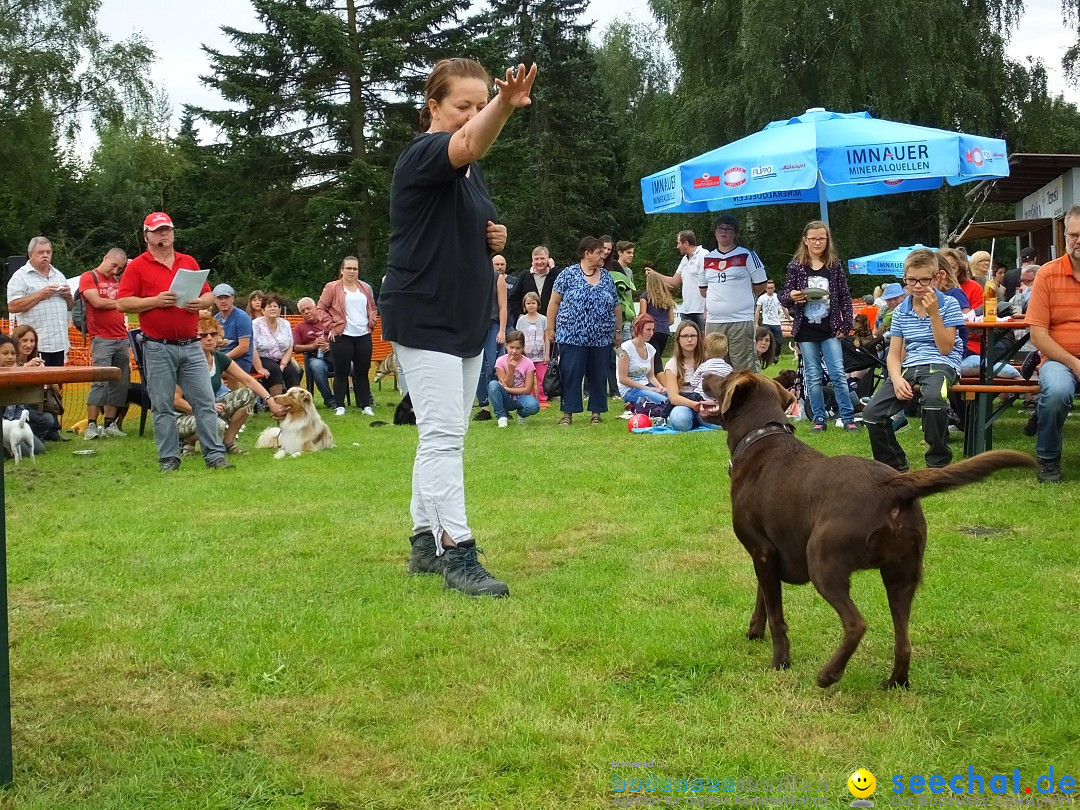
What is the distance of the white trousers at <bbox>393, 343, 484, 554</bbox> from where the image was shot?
4.48 metres

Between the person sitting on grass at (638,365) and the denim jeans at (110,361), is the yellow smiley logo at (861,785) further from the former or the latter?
the denim jeans at (110,361)

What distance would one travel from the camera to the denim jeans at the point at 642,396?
35.4 feet

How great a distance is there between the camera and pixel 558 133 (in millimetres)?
36938

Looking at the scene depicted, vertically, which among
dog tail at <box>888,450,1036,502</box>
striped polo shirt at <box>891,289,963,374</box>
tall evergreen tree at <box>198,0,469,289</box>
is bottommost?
dog tail at <box>888,450,1036,502</box>

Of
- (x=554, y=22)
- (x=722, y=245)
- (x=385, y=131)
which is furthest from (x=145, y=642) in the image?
(x=554, y=22)

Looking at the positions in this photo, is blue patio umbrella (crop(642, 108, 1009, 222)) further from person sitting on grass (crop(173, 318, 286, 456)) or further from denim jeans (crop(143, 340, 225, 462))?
denim jeans (crop(143, 340, 225, 462))

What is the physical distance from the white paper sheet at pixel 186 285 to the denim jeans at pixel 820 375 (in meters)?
5.35

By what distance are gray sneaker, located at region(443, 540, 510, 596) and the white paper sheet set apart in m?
4.32

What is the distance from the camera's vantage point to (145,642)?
154 inches

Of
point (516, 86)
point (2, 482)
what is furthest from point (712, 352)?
point (2, 482)

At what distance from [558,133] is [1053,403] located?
32.1 metres

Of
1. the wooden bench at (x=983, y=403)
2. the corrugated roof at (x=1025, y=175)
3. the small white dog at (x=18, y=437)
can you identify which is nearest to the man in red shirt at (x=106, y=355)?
the small white dog at (x=18, y=437)

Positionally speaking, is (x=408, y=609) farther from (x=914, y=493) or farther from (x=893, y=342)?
(x=893, y=342)

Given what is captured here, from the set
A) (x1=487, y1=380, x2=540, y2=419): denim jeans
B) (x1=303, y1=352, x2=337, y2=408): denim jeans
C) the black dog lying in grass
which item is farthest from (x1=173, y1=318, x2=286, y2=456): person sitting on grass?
(x1=303, y1=352, x2=337, y2=408): denim jeans
